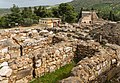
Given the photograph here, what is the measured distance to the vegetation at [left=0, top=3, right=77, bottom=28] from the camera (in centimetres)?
5281

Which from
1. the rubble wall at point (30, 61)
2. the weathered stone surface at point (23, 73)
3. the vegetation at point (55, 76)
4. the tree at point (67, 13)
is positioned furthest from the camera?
the tree at point (67, 13)

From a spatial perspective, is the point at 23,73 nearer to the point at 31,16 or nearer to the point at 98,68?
the point at 98,68

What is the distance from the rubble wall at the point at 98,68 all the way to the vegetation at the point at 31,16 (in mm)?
43408

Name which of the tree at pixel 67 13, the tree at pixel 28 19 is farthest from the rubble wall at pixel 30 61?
the tree at pixel 67 13

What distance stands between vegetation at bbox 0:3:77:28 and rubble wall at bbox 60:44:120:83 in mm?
43408

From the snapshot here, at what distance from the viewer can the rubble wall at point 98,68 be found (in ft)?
24.0

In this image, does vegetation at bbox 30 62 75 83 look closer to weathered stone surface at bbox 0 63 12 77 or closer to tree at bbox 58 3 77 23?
weathered stone surface at bbox 0 63 12 77

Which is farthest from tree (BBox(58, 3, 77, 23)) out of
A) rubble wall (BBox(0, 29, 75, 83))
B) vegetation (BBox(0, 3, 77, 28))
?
rubble wall (BBox(0, 29, 75, 83))

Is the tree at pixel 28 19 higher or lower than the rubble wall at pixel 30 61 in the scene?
lower

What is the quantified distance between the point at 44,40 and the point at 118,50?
4.58m

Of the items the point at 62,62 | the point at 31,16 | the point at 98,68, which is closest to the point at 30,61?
the point at 62,62

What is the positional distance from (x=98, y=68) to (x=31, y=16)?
51.1 m

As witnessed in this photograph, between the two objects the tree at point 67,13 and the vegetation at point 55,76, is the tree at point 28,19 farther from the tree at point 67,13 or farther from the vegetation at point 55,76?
the vegetation at point 55,76

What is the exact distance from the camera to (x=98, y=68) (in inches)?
326
